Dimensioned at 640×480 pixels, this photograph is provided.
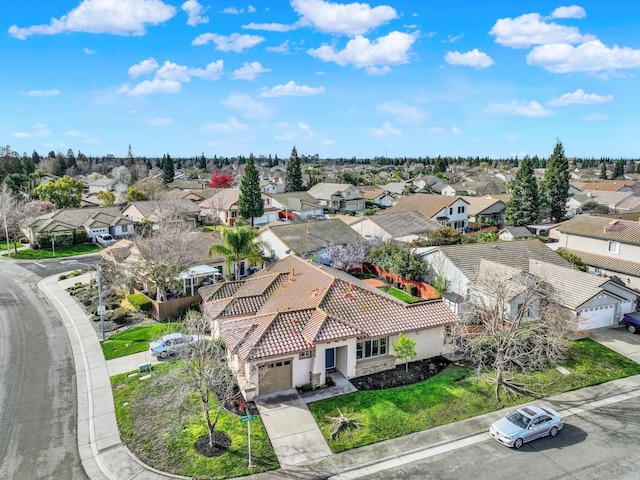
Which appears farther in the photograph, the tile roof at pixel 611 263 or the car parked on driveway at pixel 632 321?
the tile roof at pixel 611 263

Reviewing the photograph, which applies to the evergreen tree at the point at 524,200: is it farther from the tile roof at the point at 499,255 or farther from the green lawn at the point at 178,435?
the green lawn at the point at 178,435

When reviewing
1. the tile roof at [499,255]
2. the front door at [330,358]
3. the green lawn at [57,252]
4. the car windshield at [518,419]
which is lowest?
the car windshield at [518,419]

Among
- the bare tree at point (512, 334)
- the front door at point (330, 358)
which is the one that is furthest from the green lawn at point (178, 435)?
the bare tree at point (512, 334)

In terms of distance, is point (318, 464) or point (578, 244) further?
point (578, 244)

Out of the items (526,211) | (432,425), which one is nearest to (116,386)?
(432,425)

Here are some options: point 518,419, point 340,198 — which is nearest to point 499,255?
point 518,419

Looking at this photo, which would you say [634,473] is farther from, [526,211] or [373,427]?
[526,211]
